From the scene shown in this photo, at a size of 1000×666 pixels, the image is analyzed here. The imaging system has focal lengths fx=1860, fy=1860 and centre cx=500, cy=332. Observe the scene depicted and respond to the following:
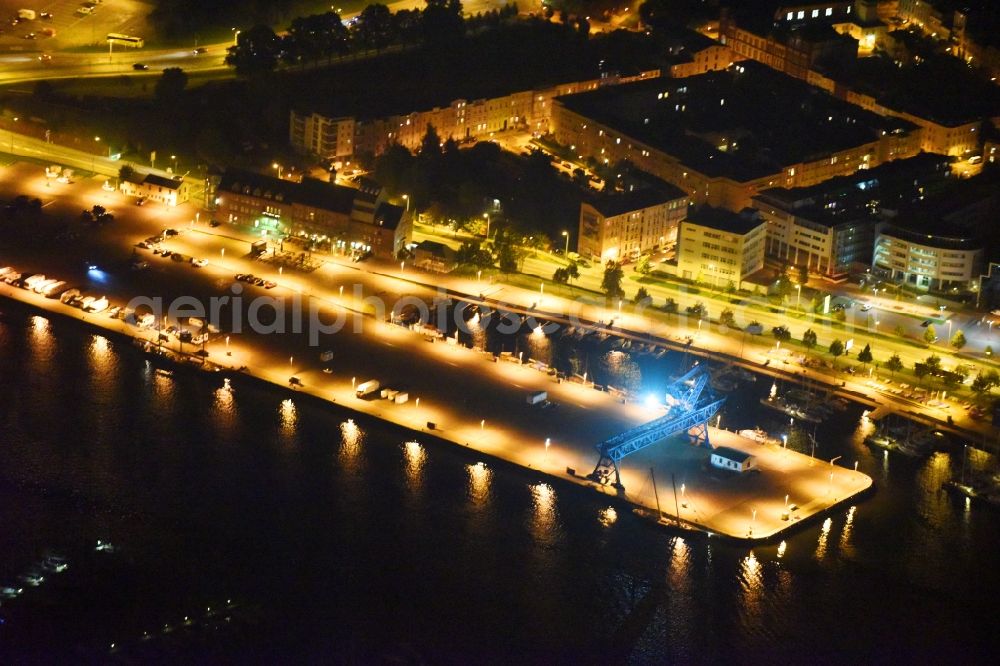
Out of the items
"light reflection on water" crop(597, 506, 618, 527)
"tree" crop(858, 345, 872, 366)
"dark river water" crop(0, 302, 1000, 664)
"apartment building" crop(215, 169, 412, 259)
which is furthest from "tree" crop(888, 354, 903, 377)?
"apartment building" crop(215, 169, 412, 259)

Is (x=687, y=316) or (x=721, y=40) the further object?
(x=721, y=40)

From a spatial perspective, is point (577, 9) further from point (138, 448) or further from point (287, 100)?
point (138, 448)

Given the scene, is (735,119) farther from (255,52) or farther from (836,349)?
(255,52)

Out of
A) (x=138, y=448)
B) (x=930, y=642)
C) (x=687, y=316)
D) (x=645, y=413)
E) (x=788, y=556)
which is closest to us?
(x=930, y=642)

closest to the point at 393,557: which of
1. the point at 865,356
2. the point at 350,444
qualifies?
the point at 350,444

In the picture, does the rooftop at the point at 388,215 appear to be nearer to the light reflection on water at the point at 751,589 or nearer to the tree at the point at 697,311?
the tree at the point at 697,311

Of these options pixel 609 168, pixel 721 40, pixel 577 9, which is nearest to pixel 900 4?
pixel 721 40

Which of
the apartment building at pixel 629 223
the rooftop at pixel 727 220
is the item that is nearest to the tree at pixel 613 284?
the apartment building at pixel 629 223
